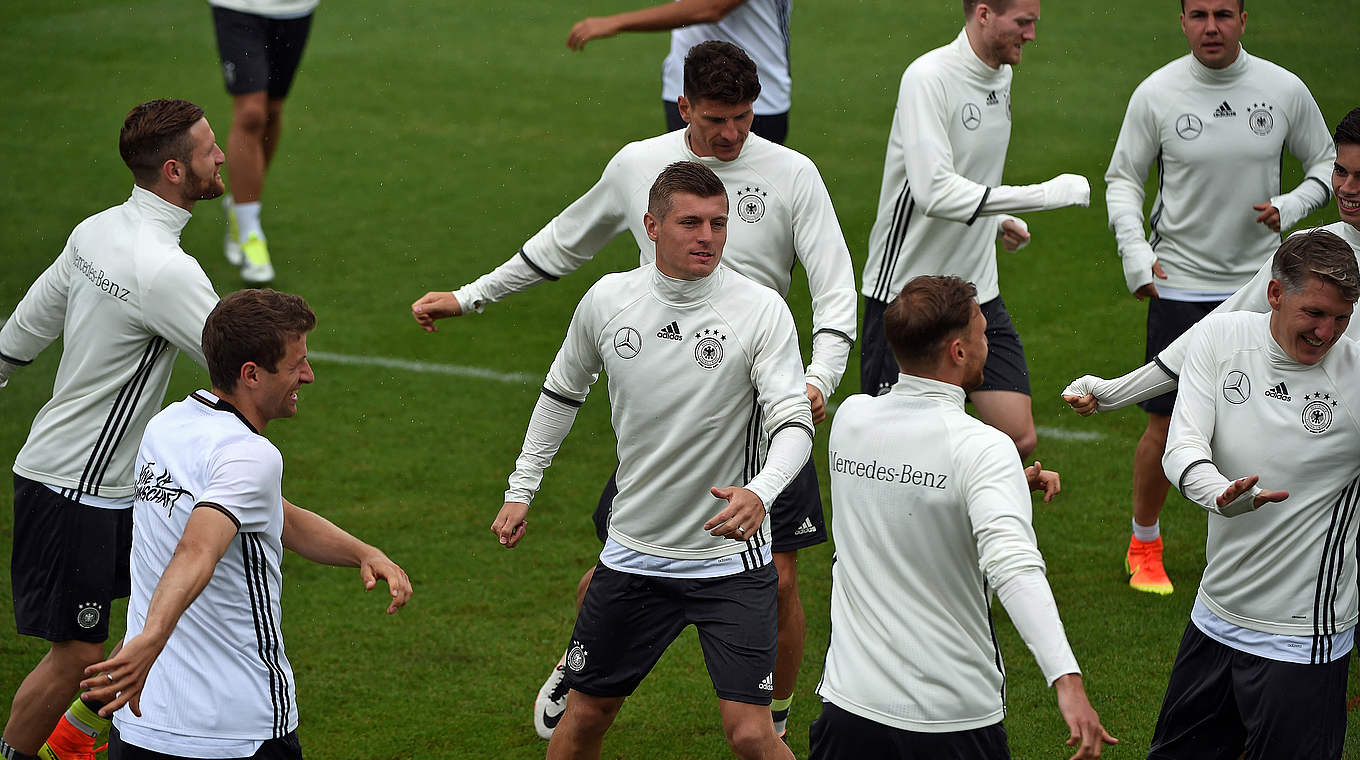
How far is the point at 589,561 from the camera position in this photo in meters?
7.52

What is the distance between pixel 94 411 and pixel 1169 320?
4.50 m

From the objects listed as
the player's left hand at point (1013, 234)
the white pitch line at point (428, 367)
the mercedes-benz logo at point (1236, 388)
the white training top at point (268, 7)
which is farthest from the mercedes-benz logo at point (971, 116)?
the white training top at point (268, 7)

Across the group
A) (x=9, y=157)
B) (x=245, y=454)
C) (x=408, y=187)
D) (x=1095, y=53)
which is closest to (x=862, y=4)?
(x=1095, y=53)

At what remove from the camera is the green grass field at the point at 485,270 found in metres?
6.39

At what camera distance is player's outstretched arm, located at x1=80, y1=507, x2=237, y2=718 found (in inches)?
142

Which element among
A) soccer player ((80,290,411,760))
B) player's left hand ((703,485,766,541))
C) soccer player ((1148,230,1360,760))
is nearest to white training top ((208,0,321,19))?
soccer player ((80,290,411,760))

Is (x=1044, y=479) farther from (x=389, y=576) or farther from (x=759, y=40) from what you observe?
(x=759, y=40)

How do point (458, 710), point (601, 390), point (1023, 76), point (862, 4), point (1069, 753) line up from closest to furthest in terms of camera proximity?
point (1069, 753), point (458, 710), point (601, 390), point (1023, 76), point (862, 4)

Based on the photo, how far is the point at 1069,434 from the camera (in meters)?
8.98

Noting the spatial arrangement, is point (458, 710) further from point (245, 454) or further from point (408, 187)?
point (408, 187)

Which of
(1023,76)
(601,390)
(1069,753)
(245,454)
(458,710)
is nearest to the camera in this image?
(245,454)

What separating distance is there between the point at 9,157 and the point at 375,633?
366 inches

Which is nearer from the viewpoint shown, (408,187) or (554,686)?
(554,686)

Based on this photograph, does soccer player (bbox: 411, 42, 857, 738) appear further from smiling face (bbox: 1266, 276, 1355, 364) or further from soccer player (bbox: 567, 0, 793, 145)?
soccer player (bbox: 567, 0, 793, 145)
